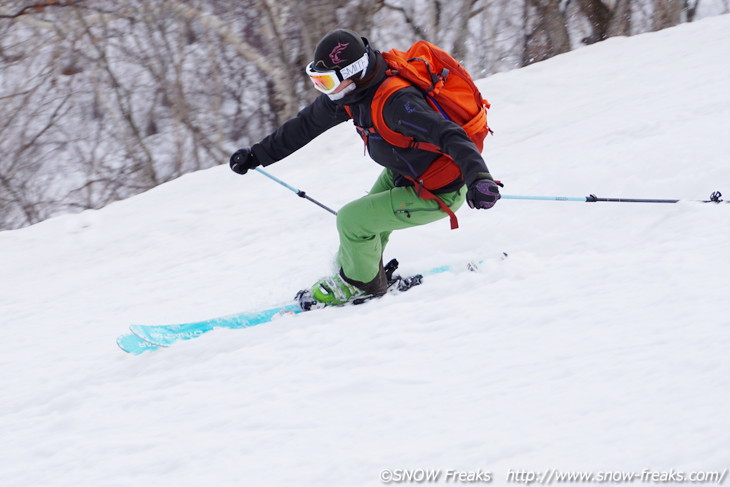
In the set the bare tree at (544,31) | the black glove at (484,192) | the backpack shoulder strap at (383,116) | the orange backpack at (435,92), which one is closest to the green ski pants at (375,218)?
the orange backpack at (435,92)

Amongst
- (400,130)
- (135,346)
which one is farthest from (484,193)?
(135,346)

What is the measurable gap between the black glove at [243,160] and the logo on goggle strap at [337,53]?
1.12 metres

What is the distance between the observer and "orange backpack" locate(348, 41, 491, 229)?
312cm

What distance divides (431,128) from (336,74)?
56 centimetres

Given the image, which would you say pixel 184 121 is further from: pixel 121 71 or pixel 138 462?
pixel 138 462

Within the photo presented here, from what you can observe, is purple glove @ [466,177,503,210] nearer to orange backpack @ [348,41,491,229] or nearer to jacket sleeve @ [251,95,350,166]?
orange backpack @ [348,41,491,229]

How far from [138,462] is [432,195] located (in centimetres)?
187

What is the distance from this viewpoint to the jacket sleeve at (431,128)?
2.86m

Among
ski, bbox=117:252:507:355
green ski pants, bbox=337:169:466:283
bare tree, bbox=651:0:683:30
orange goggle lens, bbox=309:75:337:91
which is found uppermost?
orange goggle lens, bbox=309:75:337:91

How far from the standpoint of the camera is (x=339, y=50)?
315 cm

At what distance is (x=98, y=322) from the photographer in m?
4.35

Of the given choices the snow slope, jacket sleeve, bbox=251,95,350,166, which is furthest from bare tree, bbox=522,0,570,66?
jacket sleeve, bbox=251,95,350,166

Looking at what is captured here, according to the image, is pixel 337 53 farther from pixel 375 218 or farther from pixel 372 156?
pixel 375 218

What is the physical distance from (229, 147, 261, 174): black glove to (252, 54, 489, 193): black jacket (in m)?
0.16
